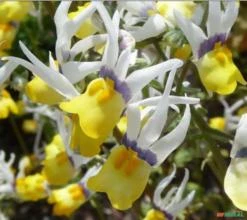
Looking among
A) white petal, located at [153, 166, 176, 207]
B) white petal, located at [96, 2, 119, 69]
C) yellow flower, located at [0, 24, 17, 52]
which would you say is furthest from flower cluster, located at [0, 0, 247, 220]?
yellow flower, located at [0, 24, 17, 52]

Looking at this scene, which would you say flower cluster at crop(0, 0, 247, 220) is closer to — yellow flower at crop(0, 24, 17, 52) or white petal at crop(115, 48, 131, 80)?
white petal at crop(115, 48, 131, 80)

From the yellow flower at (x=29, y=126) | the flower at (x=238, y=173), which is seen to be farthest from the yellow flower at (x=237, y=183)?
the yellow flower at (x=29, y=126)

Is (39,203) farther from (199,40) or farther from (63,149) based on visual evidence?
(199,40)

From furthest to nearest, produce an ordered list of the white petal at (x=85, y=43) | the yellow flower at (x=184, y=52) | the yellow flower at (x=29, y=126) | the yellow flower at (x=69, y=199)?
the yellow flower at (x=29, y=126)
the yellow flower at (x=69, y=199)
the yellow flower at (x=184, y=52)
the white petal at (x=85, y=43)

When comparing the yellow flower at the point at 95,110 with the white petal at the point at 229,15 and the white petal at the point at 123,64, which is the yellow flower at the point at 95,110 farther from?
the white petal at the point at 229,15

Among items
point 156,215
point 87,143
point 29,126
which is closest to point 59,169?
point 156,215

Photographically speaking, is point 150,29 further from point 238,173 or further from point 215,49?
point 238,173

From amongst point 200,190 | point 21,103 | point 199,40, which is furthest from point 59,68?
point 21,103
